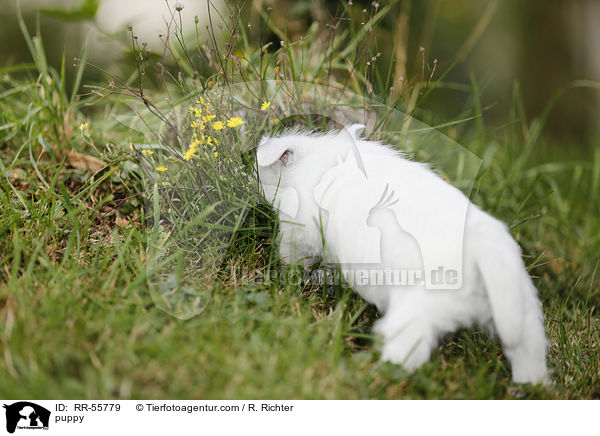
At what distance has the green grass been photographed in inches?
58.0

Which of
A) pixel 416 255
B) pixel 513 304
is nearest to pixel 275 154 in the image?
pixel 416 255

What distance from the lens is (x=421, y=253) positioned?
1644 mm

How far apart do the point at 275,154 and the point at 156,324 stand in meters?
0.84

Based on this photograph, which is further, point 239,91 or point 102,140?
point 102,140

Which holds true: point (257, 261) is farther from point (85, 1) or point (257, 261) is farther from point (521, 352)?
point (85, 1)

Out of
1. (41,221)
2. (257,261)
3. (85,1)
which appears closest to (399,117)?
(257,261)

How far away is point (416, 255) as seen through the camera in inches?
64.6

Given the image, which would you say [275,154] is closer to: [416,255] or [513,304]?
[416,255]

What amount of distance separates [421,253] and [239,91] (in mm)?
1424
